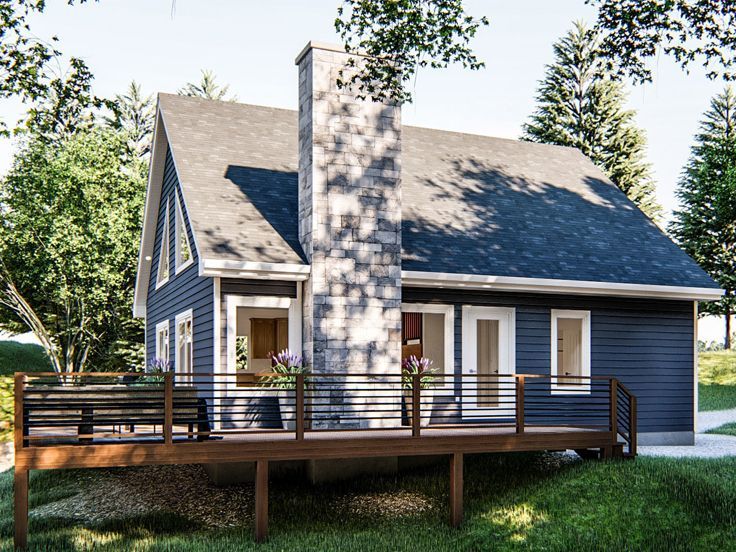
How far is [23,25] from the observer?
11.1 metres

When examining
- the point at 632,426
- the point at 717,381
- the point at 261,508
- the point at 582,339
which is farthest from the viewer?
the point at 717,381

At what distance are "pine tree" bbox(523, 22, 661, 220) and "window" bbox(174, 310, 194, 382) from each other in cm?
2217

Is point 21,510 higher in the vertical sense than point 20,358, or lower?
higher

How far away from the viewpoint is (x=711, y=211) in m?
34.6

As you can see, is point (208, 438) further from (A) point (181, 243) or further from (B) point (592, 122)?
(B) point (592, 122)

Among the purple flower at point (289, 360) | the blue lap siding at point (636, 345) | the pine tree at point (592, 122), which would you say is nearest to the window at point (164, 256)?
the purple flower at point (289, 360)

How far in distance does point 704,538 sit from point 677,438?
600cm

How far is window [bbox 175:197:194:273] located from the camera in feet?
50.3

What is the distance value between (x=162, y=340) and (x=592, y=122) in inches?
866

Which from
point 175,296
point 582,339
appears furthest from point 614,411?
point 175,296

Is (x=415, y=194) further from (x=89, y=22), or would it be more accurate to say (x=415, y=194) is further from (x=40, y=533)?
(x=40, y=533)

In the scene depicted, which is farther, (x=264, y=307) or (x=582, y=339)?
(x=582, y=339)

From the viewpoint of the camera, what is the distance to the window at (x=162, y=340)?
17.4 meters

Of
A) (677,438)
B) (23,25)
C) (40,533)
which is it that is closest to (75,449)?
(40,533)
